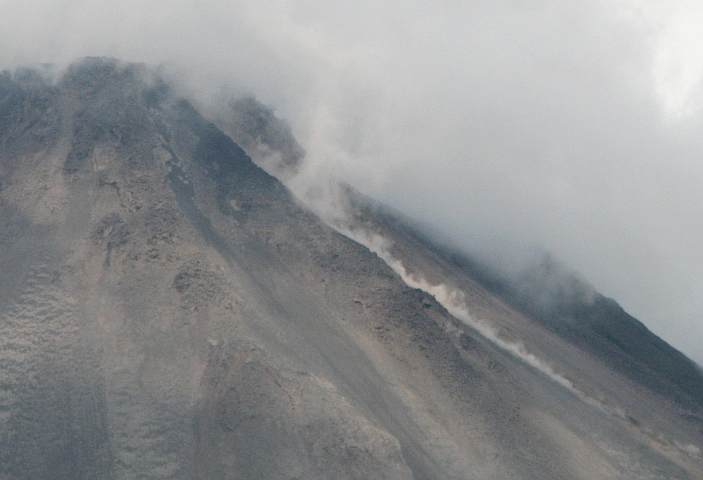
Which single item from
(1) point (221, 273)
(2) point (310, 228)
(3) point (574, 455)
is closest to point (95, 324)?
(1) point (221, 273)

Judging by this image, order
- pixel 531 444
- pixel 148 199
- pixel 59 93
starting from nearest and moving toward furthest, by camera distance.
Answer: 1. pixel 531 444
2. pixel 148 199
3. pixel 59 93

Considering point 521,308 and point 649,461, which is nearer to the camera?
point 649,461

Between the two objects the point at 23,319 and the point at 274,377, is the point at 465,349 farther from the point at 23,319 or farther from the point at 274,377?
the point at 23,319

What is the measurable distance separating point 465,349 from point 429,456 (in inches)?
539

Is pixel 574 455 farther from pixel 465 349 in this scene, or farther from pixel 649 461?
pixel 465 349

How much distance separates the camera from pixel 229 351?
51.2 m

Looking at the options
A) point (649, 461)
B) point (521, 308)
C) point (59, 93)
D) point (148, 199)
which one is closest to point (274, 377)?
point (148, 199)

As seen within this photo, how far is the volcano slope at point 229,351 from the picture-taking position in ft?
151

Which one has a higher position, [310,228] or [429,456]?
[310,228]

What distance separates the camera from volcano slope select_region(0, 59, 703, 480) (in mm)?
46156

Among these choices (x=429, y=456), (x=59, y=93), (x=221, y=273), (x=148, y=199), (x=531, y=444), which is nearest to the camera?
(x=429, y=456)

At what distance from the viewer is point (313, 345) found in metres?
55.2

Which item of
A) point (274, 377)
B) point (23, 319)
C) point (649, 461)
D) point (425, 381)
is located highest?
point (649, 461)

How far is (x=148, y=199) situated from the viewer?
63719mm
